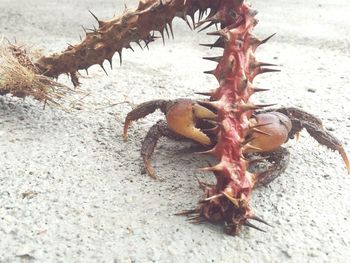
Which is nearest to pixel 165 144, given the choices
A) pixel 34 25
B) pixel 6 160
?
pixel 6 160

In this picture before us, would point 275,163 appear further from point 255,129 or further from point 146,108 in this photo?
point 146,108

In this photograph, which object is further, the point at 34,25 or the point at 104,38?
the point at 34,25

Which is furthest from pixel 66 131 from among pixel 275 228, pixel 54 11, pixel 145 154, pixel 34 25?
pixel 54 11

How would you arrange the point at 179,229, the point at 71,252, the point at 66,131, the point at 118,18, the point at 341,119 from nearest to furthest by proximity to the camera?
the point at 71,252, the point at 179,229, the point at 118,18, the point at 66,131, the point at 341,119

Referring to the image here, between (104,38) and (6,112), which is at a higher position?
(104,38)

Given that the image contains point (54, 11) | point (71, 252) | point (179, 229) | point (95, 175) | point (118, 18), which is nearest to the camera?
point (71, 252)

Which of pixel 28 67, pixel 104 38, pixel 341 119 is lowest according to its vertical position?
pixel 341 119

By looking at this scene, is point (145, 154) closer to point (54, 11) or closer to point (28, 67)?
point (28, 67)

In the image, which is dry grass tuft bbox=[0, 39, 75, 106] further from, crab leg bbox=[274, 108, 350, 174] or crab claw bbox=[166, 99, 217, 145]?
crab leg bbox=[274, 108, 350, 174]
